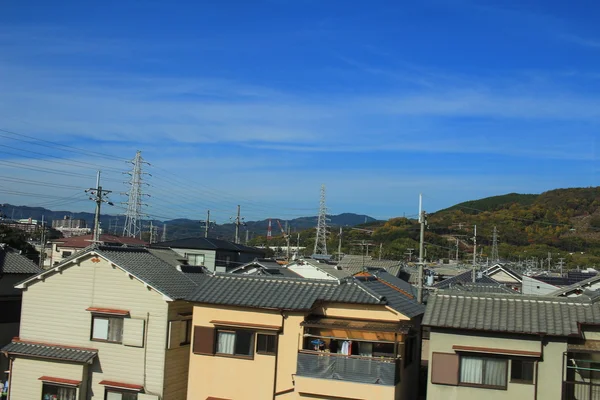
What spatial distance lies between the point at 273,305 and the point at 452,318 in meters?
5.57

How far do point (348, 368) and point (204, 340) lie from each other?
5.01 m

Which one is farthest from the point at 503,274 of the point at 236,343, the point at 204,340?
the point at 204,340

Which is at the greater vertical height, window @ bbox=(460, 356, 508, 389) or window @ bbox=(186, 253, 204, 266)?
window @ bbox=(186, 253, 204, 266)

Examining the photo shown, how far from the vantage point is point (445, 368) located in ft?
54.3

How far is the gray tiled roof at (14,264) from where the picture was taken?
26.1m

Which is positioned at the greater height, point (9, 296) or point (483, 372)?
point (9, 296)

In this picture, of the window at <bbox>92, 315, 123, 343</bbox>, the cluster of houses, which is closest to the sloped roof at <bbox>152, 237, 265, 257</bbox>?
the cluster of houses

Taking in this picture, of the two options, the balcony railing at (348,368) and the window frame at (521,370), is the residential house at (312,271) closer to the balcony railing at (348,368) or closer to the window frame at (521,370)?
the balcony railing at (348,368)

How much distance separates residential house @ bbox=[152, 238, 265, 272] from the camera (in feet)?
123

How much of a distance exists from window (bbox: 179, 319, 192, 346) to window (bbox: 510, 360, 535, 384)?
11010 millimetres

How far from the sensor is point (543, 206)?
424ft

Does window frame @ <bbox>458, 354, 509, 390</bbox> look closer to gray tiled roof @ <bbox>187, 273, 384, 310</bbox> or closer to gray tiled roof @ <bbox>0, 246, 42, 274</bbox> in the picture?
gray tiled roof @ <bbox>187, 273, 384, 310</bbox>

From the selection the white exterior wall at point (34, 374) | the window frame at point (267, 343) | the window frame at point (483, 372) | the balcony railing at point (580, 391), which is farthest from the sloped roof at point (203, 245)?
the balcony railing at point (580, 391)

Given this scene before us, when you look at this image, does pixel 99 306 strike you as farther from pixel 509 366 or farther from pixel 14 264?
pixel 509 366
